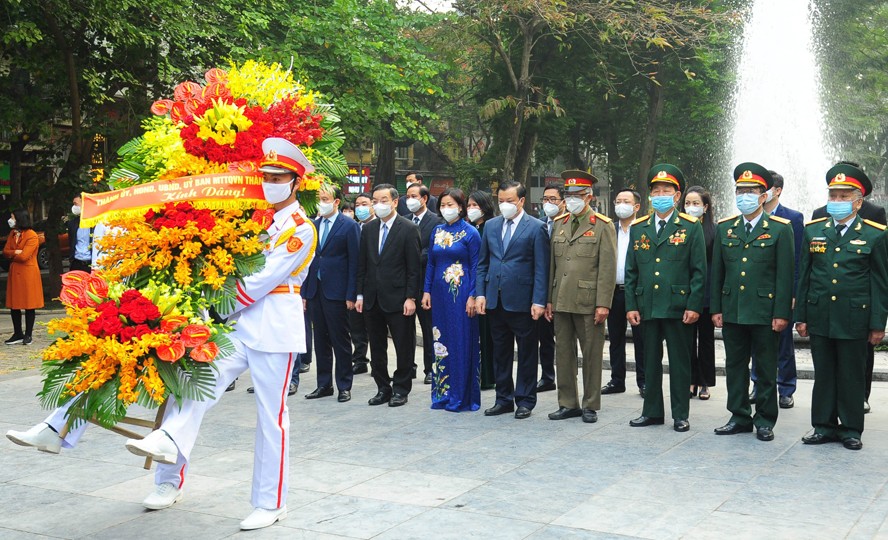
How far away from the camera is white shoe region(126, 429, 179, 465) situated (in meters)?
5.00

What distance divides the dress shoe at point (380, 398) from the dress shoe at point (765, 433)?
346 cm

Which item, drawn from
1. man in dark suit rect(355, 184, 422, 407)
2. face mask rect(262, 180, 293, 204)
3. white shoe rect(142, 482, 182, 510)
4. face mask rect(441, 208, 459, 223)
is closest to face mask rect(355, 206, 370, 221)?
man in dark suit rect(355, 184, 422, 407)

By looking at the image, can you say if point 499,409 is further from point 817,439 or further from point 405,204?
point 405,204

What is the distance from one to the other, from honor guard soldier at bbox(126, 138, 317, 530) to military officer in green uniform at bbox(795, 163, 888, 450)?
Result: 4011 mm

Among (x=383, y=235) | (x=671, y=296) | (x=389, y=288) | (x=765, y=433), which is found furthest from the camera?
(x=383, y=235)

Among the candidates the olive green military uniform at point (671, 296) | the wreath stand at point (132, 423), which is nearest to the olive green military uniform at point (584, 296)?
the olive green military uniform at point (671, 296)

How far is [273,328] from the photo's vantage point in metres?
5.64

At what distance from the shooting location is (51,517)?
225 inches

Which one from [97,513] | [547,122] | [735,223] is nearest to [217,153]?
[97,513]

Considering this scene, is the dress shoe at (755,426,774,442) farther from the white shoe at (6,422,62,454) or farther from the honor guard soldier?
the white shoe at (6,422,62,454)

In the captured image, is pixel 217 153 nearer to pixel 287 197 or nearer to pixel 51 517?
pixel 287 197

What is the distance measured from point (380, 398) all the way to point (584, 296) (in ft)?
7.39

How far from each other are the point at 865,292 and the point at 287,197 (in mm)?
4357

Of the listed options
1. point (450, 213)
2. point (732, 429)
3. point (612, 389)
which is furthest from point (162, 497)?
point (612, 389)
